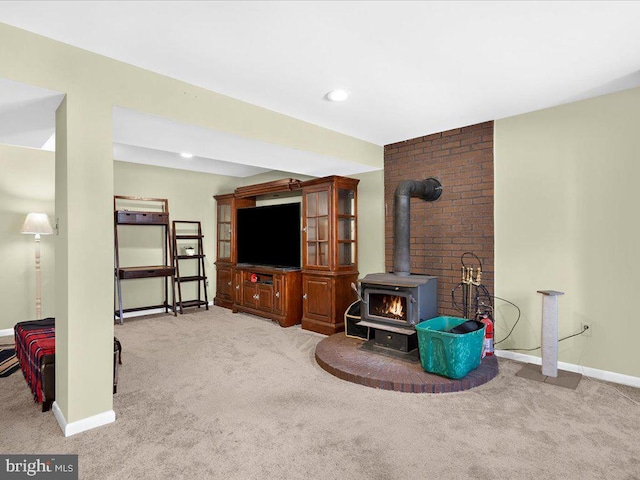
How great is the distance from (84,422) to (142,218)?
3540mm

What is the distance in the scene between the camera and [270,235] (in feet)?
17.9

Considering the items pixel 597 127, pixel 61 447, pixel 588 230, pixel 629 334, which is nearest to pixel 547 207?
pixel 588 230

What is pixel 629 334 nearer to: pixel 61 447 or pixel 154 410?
pixel 154 410

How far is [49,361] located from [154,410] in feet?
2.58

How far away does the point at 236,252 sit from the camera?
19.3 feet

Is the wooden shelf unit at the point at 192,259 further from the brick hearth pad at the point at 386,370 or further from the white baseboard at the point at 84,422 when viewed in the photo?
the white baseboard at the point at 84,422

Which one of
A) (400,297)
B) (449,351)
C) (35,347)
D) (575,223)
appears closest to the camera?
(35,347)

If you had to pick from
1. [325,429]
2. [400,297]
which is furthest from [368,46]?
[325,429]

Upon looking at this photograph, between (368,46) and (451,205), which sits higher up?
(368,46)

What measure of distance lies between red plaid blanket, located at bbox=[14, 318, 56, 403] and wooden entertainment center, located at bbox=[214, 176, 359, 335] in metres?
2.51

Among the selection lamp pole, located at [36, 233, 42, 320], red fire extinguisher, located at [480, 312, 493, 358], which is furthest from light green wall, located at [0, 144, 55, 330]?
red fire extinguisher, located at [480, 312, 493, 358]

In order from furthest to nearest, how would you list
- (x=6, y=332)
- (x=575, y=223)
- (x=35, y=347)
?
(x=6, y=332) → (x=575, y=223) → (x=35, y=347)

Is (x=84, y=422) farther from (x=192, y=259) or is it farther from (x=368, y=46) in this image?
(x=192, y=259)

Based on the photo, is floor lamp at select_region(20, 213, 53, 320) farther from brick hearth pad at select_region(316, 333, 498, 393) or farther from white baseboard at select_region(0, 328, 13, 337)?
brick hearth pad at select_region(316, 333, 498, 393)
